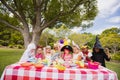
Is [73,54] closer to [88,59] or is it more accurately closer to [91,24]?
[88,59]

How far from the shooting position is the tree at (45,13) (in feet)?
48.5

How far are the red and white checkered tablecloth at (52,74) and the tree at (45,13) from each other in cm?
1035

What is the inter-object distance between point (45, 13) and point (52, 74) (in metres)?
12.5

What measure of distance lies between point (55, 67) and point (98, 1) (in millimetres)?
12550

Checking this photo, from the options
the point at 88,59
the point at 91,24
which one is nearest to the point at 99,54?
the point at 88,59

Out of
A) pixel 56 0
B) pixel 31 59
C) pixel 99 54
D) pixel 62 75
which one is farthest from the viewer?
pixel 56 0

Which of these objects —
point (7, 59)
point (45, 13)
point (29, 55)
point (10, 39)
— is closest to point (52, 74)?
point (29, 55)

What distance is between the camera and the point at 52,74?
13.5ft

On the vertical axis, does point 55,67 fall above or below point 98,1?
below

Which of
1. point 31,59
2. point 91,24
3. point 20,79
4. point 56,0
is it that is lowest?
point 20,79

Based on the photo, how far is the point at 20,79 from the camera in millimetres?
4223

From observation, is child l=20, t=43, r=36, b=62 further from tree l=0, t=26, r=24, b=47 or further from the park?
tree l=0, t=26, r=24, b=47

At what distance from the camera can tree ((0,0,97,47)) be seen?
1479 cm

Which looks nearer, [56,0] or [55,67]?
[55,67]
